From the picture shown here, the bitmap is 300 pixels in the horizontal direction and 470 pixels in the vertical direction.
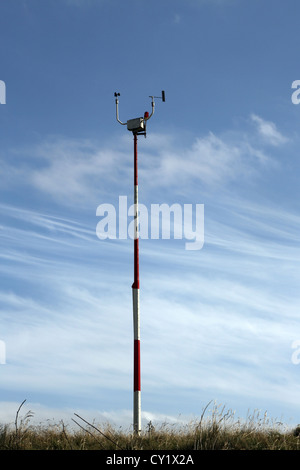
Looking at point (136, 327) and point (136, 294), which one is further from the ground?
point (136, 294)

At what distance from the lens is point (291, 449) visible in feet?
45.9

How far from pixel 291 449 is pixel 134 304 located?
7992 millimetres

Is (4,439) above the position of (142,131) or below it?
below

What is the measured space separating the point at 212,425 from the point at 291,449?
6.98 feet
